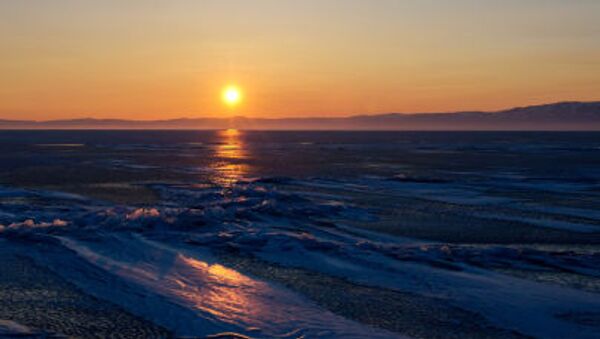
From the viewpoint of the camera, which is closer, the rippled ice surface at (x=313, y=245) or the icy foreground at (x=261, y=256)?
the icy foreground at (x=261, y=256)

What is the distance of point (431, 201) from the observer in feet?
55.5

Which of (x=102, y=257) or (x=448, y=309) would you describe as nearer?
(x=448, y=309)

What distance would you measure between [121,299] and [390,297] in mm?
3396

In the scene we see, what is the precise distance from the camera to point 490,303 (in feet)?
25.0

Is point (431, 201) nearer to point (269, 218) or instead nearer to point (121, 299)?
point (269, 218)

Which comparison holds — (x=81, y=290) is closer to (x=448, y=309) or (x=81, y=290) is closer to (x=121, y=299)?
(x=121, y=299)

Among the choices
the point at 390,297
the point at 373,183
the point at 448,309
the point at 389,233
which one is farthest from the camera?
the point at 373,183

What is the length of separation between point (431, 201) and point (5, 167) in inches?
810

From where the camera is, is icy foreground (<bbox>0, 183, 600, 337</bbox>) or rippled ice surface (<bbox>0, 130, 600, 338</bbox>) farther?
rippled ice surface (<bbox>0, 130, 600, 338</bbox>)

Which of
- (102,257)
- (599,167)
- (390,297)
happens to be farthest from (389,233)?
(599,167)

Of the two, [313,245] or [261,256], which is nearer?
[261,256]

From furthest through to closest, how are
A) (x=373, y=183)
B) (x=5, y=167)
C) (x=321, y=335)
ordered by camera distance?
1. (x=5, y=167)
2. (x=373, y=183)
3. (x=321, y=335)

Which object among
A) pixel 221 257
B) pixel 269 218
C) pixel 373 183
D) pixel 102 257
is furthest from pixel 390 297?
pixel 373 183

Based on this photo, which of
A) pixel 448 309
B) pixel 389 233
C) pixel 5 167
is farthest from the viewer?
pixel 5 167
